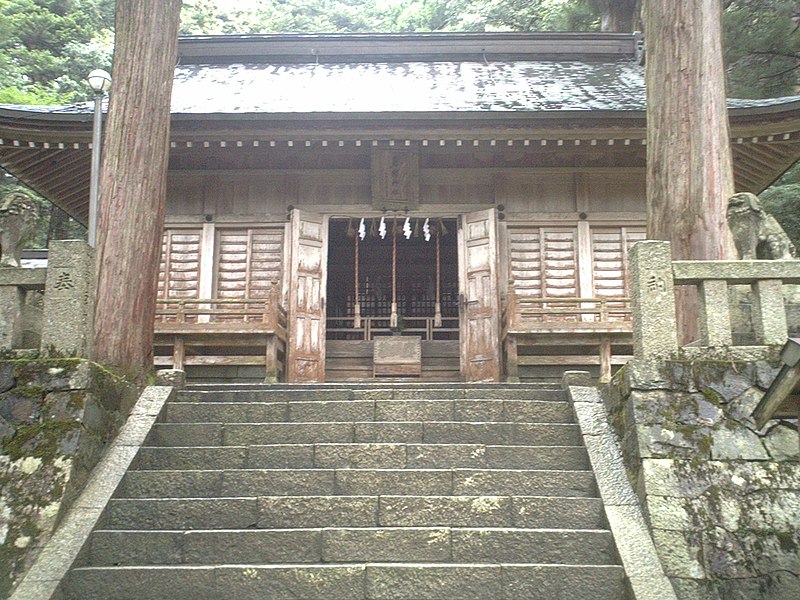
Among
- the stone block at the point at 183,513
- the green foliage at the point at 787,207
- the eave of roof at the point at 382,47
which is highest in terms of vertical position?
the eave of roof at the point at 382,47

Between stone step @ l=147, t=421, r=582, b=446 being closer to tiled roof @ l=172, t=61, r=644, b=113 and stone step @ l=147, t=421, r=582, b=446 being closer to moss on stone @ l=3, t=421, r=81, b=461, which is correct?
moss on stone @ l=3, t=421, r=81, b=461

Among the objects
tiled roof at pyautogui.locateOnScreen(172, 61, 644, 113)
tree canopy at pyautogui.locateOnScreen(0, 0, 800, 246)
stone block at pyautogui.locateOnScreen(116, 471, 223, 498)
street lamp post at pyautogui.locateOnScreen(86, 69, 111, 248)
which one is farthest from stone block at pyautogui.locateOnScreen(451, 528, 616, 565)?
tree canopy at pyautogui.locateOnScreen(0, 0, 800, 246)

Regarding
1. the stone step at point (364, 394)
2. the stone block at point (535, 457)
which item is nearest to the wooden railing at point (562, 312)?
the stone step at point (364, 394)

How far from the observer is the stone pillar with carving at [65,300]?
580 centimetres

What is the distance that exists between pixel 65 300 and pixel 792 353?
4998mm

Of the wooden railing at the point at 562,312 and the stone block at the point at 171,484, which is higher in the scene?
the wooden railing at the point at 562,312

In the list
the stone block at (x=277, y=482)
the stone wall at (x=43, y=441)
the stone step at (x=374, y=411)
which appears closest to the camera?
the stone wall at (x=43, y=441)

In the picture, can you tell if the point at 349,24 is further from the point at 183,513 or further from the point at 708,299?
the point at 183,513

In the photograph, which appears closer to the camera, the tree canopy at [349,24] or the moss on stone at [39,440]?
the moss on stone at [39,440]

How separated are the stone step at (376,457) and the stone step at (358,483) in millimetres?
244

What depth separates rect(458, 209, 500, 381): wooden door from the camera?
34.6 feet

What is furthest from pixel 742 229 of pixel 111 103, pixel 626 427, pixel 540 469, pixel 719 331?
pixel 111 103

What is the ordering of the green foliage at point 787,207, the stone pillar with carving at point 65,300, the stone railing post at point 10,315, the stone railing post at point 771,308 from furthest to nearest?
1. the green foliage at point 787,207
2. the stone railing post at point 10,315
3. the stone pillar with carving at point 65,300
4. the stone railing post at point 771,308

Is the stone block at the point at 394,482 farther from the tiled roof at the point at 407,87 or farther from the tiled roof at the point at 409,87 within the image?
the tiled roof at the point at 409,87
